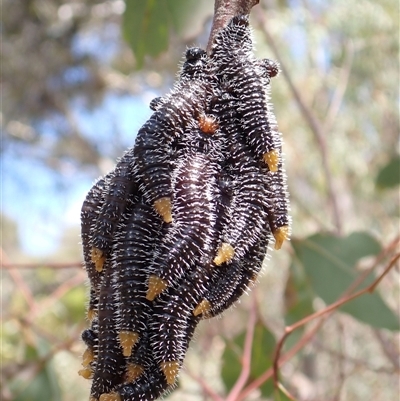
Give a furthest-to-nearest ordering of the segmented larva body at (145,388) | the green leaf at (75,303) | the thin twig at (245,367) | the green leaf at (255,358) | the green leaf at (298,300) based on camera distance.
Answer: the green leaf at (75,303) < the green leaf at (298,300) < the green leaf at (255,358) < the thin twig at (245,367) < the segmented larva body at (145,388)

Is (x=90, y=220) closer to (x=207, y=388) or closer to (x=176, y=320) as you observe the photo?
(x=176, y=320)

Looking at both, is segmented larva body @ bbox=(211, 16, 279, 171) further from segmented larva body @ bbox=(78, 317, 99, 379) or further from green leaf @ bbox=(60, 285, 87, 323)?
green leaf @ bbox=(60, 285, 87, 323)

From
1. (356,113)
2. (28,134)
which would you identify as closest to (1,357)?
(356,113)

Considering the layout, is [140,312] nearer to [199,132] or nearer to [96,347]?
[96,347]

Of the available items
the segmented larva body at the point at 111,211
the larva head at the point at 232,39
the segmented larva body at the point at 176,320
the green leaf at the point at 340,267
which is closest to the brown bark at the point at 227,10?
the larva head at the point at 232,39

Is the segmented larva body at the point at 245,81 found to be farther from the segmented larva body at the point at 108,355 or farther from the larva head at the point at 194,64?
the segmented larva body at the point at 108,355

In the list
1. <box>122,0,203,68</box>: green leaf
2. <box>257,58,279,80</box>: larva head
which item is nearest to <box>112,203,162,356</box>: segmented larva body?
<box>257,58,279,80</box>: larva head

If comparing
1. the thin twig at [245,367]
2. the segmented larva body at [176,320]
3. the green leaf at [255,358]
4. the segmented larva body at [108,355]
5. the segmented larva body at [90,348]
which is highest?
the segmented larva body at [176,320]

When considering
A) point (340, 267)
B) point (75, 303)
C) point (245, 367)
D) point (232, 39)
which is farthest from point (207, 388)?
point (75, 303)
